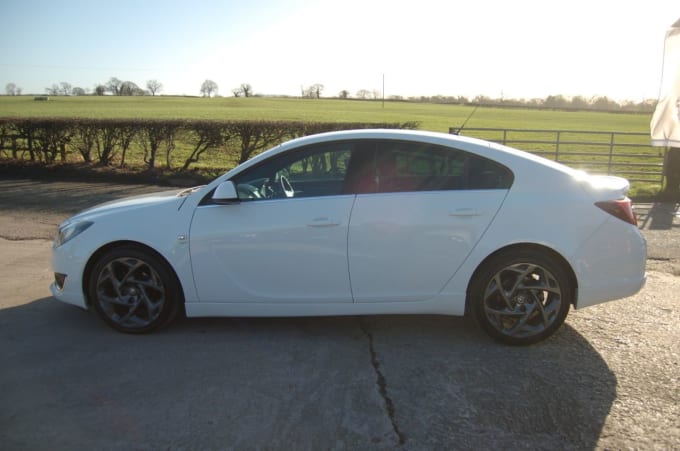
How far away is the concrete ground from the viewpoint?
2748 millimetres

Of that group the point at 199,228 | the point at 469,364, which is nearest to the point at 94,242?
the point at 199,228

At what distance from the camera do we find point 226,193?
12.2 ft

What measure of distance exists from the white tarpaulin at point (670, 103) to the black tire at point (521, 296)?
8.27 m

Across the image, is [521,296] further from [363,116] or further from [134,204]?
[363,116]

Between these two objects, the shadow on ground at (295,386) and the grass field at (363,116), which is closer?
the shadow on ground at (295,386)

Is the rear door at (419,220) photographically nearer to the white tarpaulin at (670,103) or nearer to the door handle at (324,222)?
the door handle at (324,222)

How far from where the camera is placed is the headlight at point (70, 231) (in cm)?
402

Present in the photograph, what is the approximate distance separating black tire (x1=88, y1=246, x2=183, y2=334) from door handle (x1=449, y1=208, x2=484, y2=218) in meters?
2.13

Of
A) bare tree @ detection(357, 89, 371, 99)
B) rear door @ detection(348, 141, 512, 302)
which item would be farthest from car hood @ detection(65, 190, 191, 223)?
bare tree @ detection(357, 89, 371, 99)

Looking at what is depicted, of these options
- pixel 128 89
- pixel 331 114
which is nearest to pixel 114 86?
pixel 128 89

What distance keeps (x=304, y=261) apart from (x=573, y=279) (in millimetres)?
1937

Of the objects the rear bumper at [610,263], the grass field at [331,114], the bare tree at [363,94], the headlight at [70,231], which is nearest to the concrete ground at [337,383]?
the rear bumper at [610,263]

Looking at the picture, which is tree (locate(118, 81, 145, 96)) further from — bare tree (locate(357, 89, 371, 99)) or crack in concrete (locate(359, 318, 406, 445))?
crack in concrete (locate(359, 318, 406, 445))

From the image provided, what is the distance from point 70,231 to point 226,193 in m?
1.38
